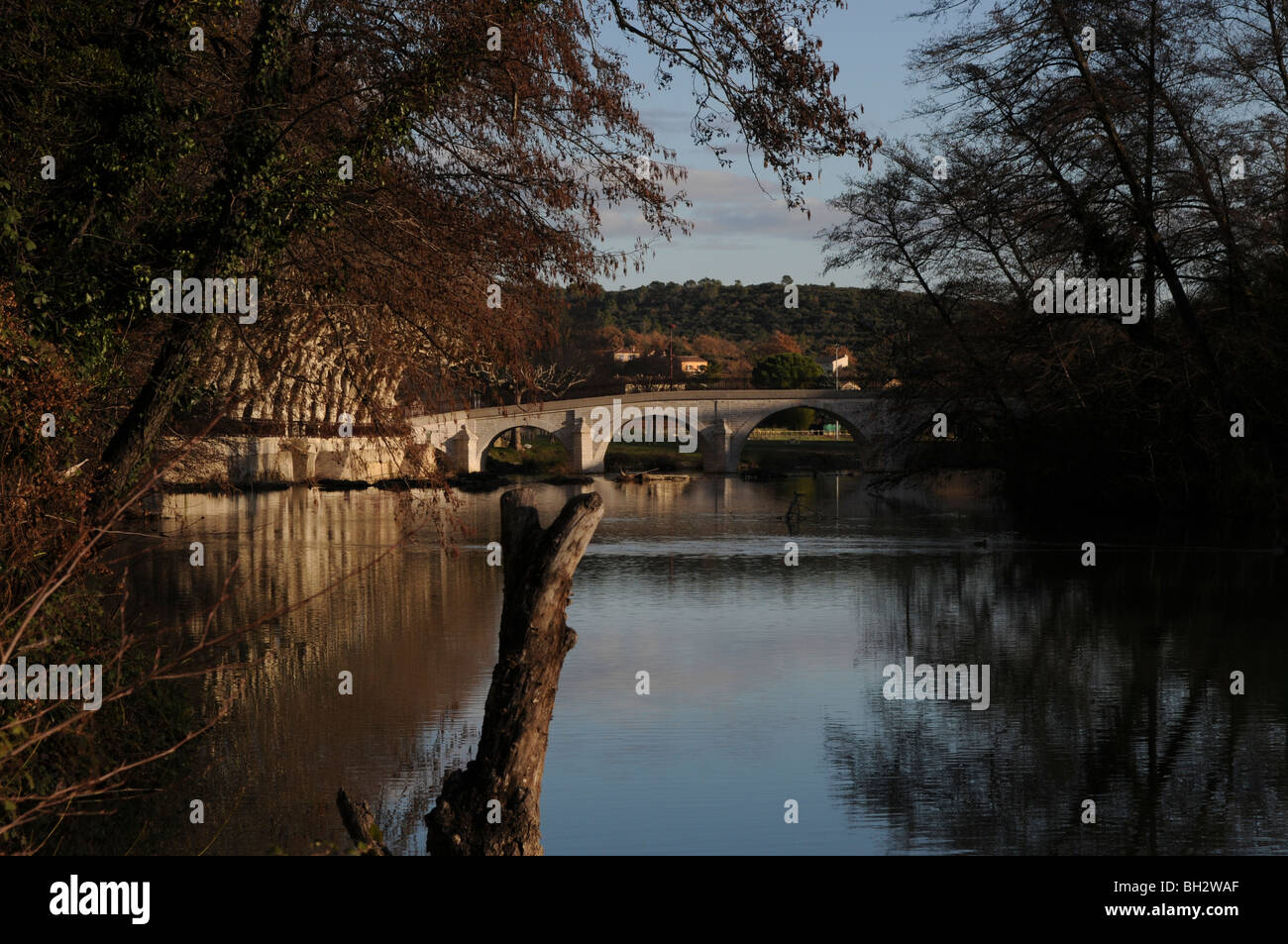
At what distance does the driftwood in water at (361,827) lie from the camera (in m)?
5.92

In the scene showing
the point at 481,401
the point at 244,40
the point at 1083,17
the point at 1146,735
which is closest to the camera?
the point at 244,40

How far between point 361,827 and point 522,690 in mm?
1092

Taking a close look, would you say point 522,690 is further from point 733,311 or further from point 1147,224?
point 733,311

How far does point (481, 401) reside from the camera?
12.8 meters

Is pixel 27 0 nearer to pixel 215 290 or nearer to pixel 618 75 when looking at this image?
pixel 215 290

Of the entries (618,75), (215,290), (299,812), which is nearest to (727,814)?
(299,812)

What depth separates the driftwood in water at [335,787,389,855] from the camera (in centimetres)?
592

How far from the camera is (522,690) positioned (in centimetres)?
696

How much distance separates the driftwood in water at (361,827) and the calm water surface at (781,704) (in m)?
1.94

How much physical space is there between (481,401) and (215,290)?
3.53 meters

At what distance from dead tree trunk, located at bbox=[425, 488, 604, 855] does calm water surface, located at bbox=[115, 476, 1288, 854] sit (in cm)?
159

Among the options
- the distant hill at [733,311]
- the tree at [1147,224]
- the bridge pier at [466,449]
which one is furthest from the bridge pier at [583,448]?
the distant hill at [733,311]

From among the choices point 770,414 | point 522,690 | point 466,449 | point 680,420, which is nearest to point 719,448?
point 680,420
